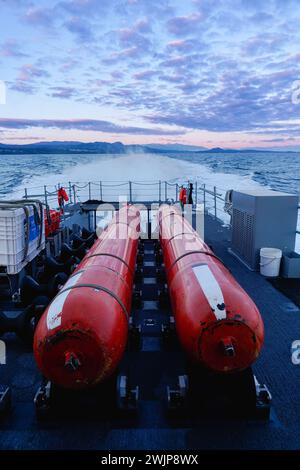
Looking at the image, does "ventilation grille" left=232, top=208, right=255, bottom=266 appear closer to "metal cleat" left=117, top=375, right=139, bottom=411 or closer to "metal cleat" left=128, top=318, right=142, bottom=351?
"metal cleat" left=128, top=318, right=142, bottom=351

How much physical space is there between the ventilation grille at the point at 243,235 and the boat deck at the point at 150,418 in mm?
2840

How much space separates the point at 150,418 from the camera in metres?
2.89

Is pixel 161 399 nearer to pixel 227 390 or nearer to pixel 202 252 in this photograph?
pixel 227 390

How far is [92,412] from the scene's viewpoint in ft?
9.53

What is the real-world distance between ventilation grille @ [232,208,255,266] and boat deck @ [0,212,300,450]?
2840 mm

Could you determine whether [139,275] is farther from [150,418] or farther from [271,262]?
[150,418]

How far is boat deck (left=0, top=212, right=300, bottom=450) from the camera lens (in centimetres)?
265

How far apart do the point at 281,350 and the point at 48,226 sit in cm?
500

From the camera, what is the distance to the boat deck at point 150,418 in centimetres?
265

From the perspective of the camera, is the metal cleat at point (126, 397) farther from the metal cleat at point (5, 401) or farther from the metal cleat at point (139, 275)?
the metal cleat at point (139, 275)

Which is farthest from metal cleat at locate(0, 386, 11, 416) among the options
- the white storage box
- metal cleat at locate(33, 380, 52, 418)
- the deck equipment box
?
the deck equipment box

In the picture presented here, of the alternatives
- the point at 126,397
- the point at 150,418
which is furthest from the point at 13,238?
the point at 150,418

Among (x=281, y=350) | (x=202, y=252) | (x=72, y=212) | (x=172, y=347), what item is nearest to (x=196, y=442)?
(x=172, y=347)
